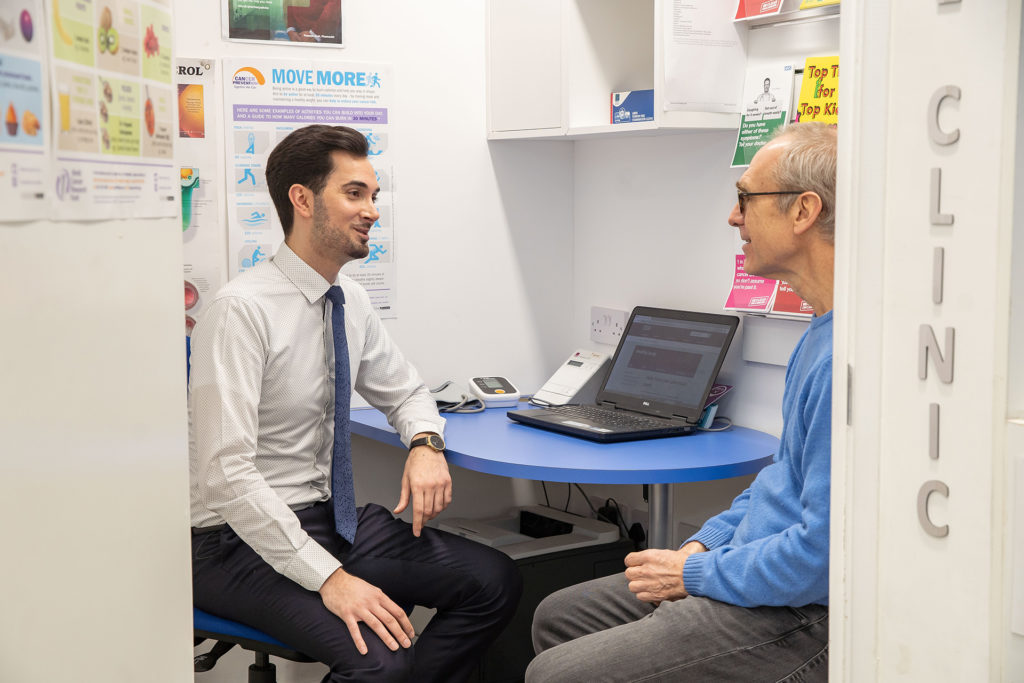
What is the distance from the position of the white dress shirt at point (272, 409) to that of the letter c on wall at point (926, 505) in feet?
3.92

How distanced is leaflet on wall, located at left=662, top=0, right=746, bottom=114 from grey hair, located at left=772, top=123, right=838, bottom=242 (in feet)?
1.85

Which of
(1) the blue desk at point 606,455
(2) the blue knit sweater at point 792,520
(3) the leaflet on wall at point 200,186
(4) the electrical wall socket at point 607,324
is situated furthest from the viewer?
(4) the electrical wall socket at point 607,324

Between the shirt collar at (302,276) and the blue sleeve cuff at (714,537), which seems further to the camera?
the shirt collar at (302,276)

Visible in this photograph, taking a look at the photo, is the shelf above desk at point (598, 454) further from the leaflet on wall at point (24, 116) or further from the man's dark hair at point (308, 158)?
the leaflet on wall at point (24, 116)

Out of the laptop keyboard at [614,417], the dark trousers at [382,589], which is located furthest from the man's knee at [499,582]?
the laptop keyboard at [614,417]

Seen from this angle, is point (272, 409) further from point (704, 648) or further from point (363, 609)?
point (704, 648)

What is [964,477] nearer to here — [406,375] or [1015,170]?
[1015,170]

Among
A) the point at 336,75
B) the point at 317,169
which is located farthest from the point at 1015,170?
the point at 336,75

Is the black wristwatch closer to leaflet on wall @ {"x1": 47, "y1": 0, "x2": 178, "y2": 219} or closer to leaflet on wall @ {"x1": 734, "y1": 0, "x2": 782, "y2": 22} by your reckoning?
leaflet on wall @ {"x1": 734, "y1": 0, "x2": 782, "y2": 22}

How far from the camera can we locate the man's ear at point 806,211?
174cm

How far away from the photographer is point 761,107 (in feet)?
7.70

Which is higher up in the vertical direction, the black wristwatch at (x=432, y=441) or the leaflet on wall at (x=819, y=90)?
the leaflet on wall at (x=819, y=90)

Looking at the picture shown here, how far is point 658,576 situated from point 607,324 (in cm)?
124

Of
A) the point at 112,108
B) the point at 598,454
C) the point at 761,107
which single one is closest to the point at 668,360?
the point at 598,454
